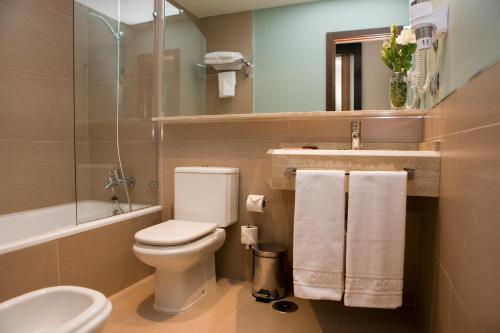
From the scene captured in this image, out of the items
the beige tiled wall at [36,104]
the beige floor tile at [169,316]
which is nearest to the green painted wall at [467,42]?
the beige floor tile at [169,316]

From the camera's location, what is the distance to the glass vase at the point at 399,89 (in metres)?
1.89

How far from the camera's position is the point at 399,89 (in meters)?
1.89

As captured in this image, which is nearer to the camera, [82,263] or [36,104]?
[82,263]

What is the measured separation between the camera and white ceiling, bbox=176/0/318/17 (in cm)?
228

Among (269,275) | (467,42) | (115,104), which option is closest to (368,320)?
(269,275)

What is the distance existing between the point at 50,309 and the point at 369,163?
56.0 inches

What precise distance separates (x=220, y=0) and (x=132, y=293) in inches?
80.6

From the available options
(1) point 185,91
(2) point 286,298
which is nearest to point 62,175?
(1) point 185,91

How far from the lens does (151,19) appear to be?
2443 millimetres

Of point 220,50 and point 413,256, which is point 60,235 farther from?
point 413,256

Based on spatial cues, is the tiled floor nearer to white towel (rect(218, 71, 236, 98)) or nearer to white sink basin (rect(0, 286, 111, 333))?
white sink basin (rect(0, 286, 111, 333))

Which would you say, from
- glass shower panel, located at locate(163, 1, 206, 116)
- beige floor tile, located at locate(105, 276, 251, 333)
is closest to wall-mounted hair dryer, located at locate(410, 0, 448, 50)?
glass shower panel, located at locate(163, 1, 206, 116)

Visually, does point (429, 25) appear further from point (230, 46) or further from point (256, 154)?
point (230, 46)

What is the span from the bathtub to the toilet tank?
31 cm
